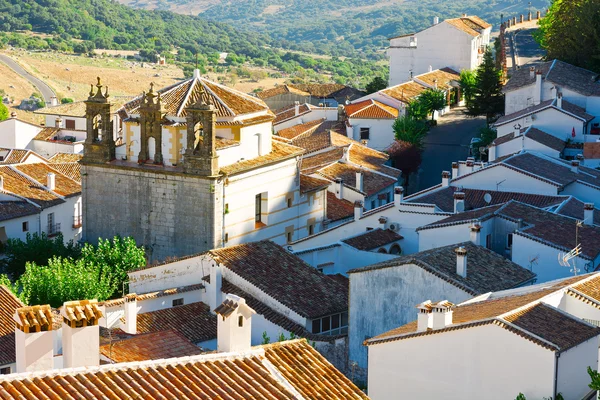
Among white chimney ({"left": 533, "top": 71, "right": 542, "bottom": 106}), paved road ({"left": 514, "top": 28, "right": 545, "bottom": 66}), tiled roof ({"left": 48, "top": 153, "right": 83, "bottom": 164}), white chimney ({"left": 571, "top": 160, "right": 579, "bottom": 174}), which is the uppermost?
white chimney ({"left": 533, "top": 71, "right": 542, "bottom": 106})

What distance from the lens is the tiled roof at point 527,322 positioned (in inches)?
941

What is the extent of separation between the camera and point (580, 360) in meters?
24.3

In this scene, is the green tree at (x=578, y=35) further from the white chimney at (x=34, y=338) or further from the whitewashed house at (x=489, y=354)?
the white chimney at (x=34, y=338)

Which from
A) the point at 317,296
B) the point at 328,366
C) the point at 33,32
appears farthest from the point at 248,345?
the point at 33,32

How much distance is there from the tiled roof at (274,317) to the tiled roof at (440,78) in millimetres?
37940

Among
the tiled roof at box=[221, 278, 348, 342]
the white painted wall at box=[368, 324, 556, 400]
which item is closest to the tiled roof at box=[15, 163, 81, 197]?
the tiled roof at box=[221, 278, 348, 342]

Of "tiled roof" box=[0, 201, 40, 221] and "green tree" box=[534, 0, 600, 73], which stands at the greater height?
"green tree" box=[534, 0, 600, 73]

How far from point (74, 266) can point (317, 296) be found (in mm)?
7264

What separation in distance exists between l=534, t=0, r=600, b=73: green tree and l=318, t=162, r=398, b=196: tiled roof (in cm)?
1373

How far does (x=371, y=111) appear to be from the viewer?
62906 millimetres

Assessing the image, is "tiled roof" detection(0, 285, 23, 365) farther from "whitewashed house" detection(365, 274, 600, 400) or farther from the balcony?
the balcony

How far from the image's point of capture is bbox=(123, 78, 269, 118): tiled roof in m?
41.1

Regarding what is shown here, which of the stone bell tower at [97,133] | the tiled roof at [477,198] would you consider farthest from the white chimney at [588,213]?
the stone bell tower at [97,133]

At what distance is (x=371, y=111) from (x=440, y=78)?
1059 cm
